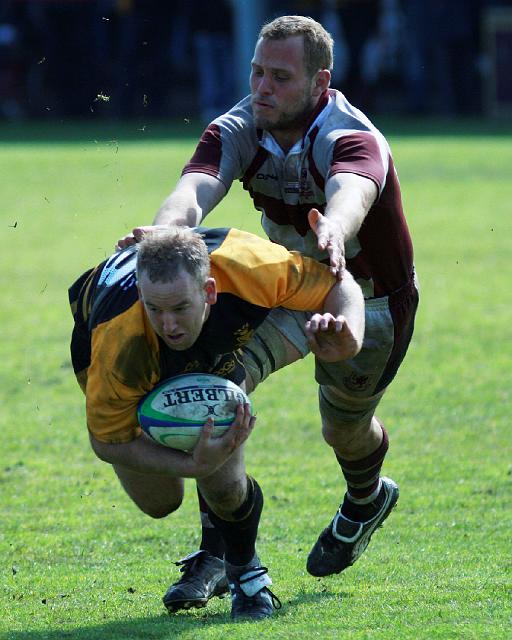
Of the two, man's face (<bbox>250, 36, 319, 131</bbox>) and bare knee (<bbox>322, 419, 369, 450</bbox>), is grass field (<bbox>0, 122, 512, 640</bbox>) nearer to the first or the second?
bare knee (<bbox>322, 419, 369, 450</bbox>)

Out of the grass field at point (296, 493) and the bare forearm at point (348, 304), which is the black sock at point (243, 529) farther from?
the bare forearm at point (348, 304)

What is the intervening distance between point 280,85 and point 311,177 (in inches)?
15.3

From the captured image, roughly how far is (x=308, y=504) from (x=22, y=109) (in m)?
20.7

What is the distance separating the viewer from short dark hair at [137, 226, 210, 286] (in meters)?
4.77

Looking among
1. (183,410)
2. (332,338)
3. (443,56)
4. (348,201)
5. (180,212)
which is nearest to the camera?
(332,338)

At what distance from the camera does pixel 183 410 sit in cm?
502

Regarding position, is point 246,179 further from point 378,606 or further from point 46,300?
point 46,300

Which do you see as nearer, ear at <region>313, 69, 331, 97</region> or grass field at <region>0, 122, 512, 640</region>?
grass field at <region>0, 122, 512, 640</region>

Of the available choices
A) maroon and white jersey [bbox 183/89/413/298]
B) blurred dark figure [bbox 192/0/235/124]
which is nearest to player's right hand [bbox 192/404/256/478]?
maroon and white jersey [bbox 183/89/413/298]

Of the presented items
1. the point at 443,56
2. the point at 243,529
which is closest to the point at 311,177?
the point at 243,529

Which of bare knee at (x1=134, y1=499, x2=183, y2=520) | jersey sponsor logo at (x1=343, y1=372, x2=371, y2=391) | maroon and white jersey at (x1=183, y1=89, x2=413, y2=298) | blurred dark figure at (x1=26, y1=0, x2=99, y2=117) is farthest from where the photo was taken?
blurred dark figure at (x1=26, y1=0, x2=99, y2=117)

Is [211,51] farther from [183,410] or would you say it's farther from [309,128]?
[183,410]

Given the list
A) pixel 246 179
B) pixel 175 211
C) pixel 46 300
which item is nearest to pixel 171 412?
pixel 175 211

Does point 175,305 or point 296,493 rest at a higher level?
point 175,305
